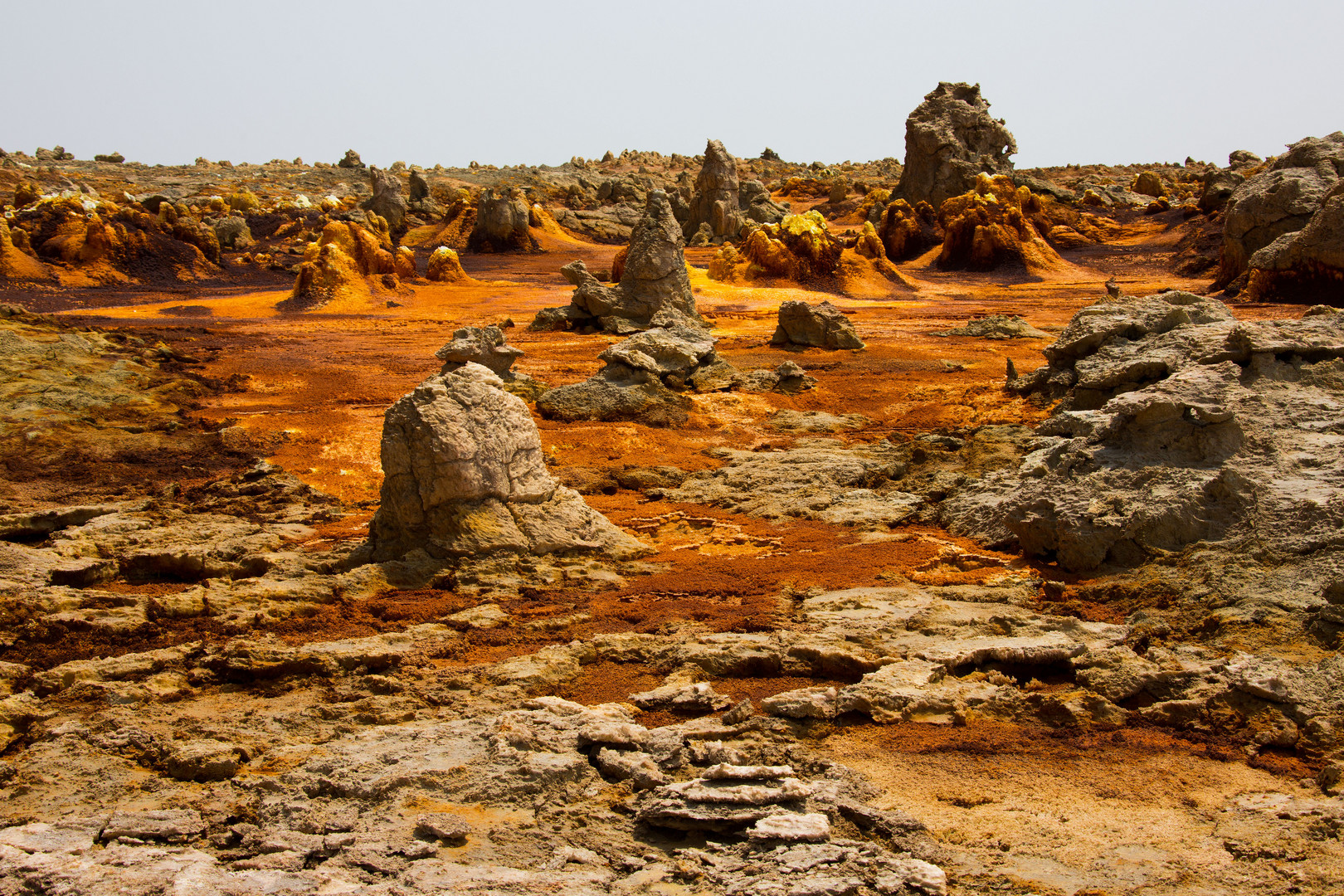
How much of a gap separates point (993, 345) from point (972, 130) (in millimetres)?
19643

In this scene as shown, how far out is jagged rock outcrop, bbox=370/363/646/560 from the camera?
5723 millimetres

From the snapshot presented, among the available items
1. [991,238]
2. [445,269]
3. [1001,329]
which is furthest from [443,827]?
[991,238]

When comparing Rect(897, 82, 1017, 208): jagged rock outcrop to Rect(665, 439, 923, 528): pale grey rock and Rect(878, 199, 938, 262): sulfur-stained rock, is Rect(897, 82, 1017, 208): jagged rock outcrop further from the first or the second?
Rect(665, 439, 923, 528): pale grey rock

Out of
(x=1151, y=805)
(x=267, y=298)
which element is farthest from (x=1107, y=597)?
(x=267, y=298)

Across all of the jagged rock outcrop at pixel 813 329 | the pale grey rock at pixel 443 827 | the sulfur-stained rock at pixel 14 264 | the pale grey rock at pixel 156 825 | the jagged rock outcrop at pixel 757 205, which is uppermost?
the jagged rock outcrop at pixel 757 205

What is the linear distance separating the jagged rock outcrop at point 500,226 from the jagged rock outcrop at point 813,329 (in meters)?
20.7

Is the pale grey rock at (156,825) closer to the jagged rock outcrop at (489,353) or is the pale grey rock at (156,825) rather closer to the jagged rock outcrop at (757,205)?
the jagged rock outcrop at (489,353)

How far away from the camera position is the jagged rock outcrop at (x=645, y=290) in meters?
16.4

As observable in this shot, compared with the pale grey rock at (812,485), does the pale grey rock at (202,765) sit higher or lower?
lower

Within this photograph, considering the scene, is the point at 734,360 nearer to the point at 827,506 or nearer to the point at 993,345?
the point at 993,345

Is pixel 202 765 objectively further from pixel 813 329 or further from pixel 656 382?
pixel 813 329

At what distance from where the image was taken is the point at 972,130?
31750 mm

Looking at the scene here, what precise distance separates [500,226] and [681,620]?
3095 cm

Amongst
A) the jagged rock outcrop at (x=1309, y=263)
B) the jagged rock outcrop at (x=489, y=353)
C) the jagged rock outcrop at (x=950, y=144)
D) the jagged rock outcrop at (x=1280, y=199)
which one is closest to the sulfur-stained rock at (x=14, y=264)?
the jagged rock outcrop at (x=489, y=353)
